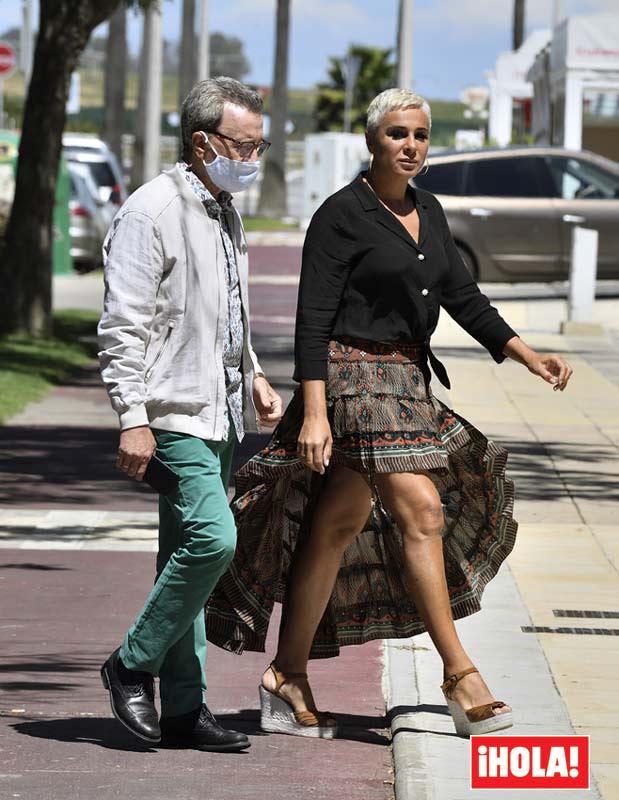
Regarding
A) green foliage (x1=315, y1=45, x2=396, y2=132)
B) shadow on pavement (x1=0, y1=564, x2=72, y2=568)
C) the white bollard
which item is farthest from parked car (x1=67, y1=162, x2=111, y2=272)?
green foliage (x1=315, y1=45, x2=396, y2=132)

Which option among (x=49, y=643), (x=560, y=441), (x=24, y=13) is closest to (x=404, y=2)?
(x=24, y=13)

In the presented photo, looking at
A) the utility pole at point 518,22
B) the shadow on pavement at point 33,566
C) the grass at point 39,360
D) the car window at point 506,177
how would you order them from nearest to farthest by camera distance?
the shadow on pavement at point 33,566, the grass at point 39,360, the car window at point 506,177, the utility pole at point 518,22

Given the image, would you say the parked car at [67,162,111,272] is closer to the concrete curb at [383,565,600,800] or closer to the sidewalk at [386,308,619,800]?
the sidewalk at [386,308,619,800]

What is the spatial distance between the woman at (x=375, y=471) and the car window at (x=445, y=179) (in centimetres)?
1873

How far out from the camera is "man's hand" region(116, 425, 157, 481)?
5.23m

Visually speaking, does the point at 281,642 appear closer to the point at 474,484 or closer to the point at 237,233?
the point at 474,484

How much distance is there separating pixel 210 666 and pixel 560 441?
6.36 meters

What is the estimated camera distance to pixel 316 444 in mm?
5527

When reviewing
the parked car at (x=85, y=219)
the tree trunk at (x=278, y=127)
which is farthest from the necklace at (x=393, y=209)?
the tree trunk at (x=278, y=127)

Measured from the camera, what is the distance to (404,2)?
119ft

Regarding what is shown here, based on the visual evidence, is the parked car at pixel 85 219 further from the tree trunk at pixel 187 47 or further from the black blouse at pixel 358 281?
the tree trunk at pixel 187 47

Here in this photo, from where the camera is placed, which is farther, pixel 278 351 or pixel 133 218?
pixel 278 351

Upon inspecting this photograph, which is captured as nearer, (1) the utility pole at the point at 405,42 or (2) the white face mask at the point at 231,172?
(2) the white face mask at the point at 231,172

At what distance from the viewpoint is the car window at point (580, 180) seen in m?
24.6
